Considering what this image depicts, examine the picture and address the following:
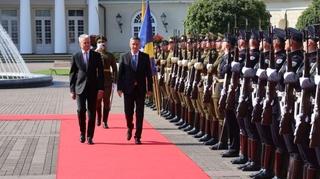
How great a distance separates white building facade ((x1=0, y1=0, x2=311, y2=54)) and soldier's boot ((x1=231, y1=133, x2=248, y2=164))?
4469 cm

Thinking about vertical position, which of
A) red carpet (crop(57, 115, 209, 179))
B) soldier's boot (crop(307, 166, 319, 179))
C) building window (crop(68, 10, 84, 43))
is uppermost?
building window (crop(68, 10, 84, 43))

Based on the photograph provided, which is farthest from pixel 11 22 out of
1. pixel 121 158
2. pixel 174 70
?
pixel 121 158

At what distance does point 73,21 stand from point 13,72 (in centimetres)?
2592

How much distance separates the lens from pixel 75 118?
16469mm

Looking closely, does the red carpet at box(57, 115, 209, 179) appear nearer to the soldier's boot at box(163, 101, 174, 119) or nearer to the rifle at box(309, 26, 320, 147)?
the soldier's boot at box(163, 101, 174, 119)

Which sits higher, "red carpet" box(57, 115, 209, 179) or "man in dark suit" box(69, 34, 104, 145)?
"man in dark suit" box(69, 34, 104, 145)

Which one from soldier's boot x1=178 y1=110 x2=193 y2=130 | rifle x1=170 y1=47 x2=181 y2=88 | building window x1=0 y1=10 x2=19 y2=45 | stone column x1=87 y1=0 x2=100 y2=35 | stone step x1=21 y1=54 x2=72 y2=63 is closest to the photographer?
soldier's boot x1=178 y1=110 x2=193 y2=130

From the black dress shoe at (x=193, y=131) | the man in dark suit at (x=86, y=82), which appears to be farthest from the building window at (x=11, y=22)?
the man in dark suit at (x=86, y=82)

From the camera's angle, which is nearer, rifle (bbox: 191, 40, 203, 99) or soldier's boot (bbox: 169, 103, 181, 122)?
rifle (bbox: 191, 40, 203, 99)

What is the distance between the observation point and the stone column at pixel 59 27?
53.5 metres

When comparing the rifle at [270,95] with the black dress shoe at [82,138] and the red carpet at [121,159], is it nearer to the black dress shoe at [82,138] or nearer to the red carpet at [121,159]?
the red carpet at [121,159]

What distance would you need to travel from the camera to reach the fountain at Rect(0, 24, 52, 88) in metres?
27.5

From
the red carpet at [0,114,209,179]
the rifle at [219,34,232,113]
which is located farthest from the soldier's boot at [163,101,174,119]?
the rifle at [219,34,232,113]

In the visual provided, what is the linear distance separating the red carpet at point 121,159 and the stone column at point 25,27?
41129 mm
